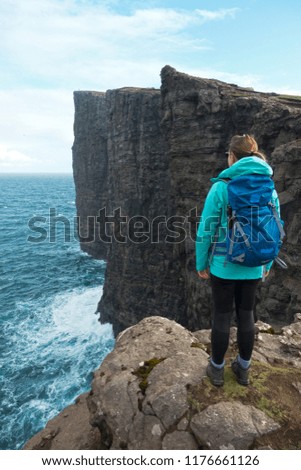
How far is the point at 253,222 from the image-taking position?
4.38 m

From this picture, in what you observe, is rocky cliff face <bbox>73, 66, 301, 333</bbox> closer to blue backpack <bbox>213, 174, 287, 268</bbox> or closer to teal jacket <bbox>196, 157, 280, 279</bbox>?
teal jacket <bbox>196, 157, 280, 279</bbox>

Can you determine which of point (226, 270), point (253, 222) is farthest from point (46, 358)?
point (253, 222)

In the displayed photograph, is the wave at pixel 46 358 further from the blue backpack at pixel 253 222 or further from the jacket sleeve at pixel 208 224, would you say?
the blue backpack at pixel 253 222

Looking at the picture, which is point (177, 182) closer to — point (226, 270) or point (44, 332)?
point (226, 270)

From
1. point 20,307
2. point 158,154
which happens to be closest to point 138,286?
point 158,154

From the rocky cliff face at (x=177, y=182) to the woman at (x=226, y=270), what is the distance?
1478 centimetres

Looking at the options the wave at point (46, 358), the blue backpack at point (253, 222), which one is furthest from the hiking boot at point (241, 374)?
the wave at point (46, 358)

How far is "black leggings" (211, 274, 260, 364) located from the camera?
4883 millimetres

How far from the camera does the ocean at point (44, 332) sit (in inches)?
1059

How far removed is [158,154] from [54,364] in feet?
82.5

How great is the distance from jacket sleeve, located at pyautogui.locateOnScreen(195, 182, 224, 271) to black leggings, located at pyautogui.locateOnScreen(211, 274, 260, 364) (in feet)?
1.13

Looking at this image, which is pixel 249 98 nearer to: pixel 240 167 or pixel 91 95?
pixel 240 167

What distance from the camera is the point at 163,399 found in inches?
206

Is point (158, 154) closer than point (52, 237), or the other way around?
point (158, 154)
